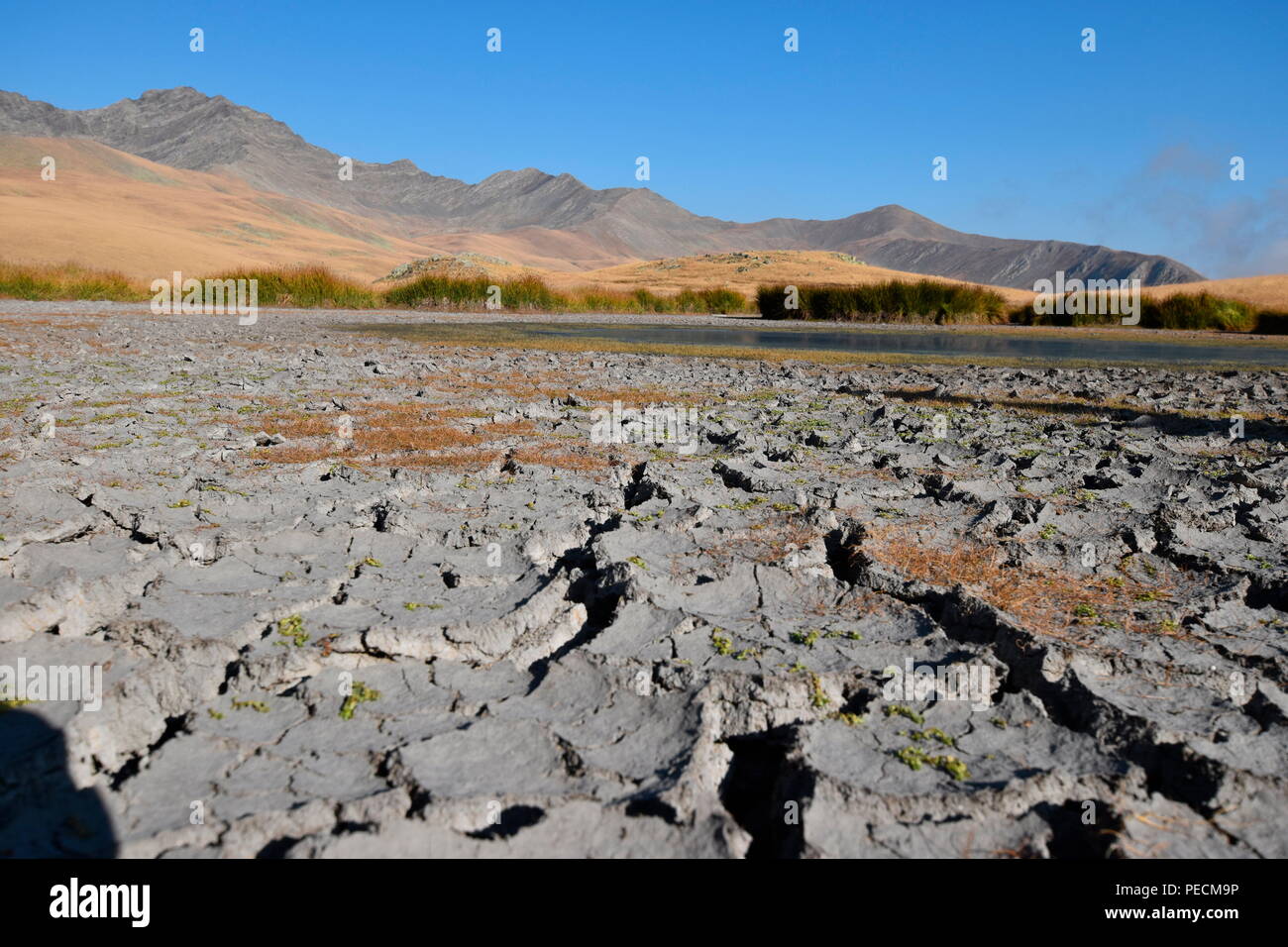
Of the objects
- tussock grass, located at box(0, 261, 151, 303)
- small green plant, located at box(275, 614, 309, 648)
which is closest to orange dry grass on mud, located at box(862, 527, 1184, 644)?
small green plant, located at box(275, 614, 309, 648)

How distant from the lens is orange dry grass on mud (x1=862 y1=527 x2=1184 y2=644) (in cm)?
286

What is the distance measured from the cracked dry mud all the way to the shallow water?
10075mm

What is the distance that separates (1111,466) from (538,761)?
4.77 m

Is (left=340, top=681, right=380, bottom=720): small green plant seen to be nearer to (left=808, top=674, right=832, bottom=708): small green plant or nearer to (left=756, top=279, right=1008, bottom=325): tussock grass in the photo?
(left=808, top=674, right=832, bottom=708): small green plant

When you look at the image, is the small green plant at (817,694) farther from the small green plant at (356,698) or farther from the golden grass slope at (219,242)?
the golden grass slope at (219,242)

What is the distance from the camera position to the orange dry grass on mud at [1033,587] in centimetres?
286

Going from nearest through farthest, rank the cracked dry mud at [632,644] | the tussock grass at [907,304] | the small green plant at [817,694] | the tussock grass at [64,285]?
1. the cracked dry mud at [632,644]
2. the small green plant at [817,694]
3. the tussock grass at [64,285]
4. the tussock grass at [907,304]

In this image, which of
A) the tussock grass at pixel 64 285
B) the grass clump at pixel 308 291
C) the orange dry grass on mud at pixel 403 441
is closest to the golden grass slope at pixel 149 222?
the grass clump at pixel 308 291

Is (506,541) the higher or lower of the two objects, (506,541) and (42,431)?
the lower

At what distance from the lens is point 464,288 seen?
89.6 feet

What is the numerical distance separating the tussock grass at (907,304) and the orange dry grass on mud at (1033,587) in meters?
24.4

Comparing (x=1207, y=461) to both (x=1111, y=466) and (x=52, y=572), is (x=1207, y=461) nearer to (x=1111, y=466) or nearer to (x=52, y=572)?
(x=1111, y=466)
